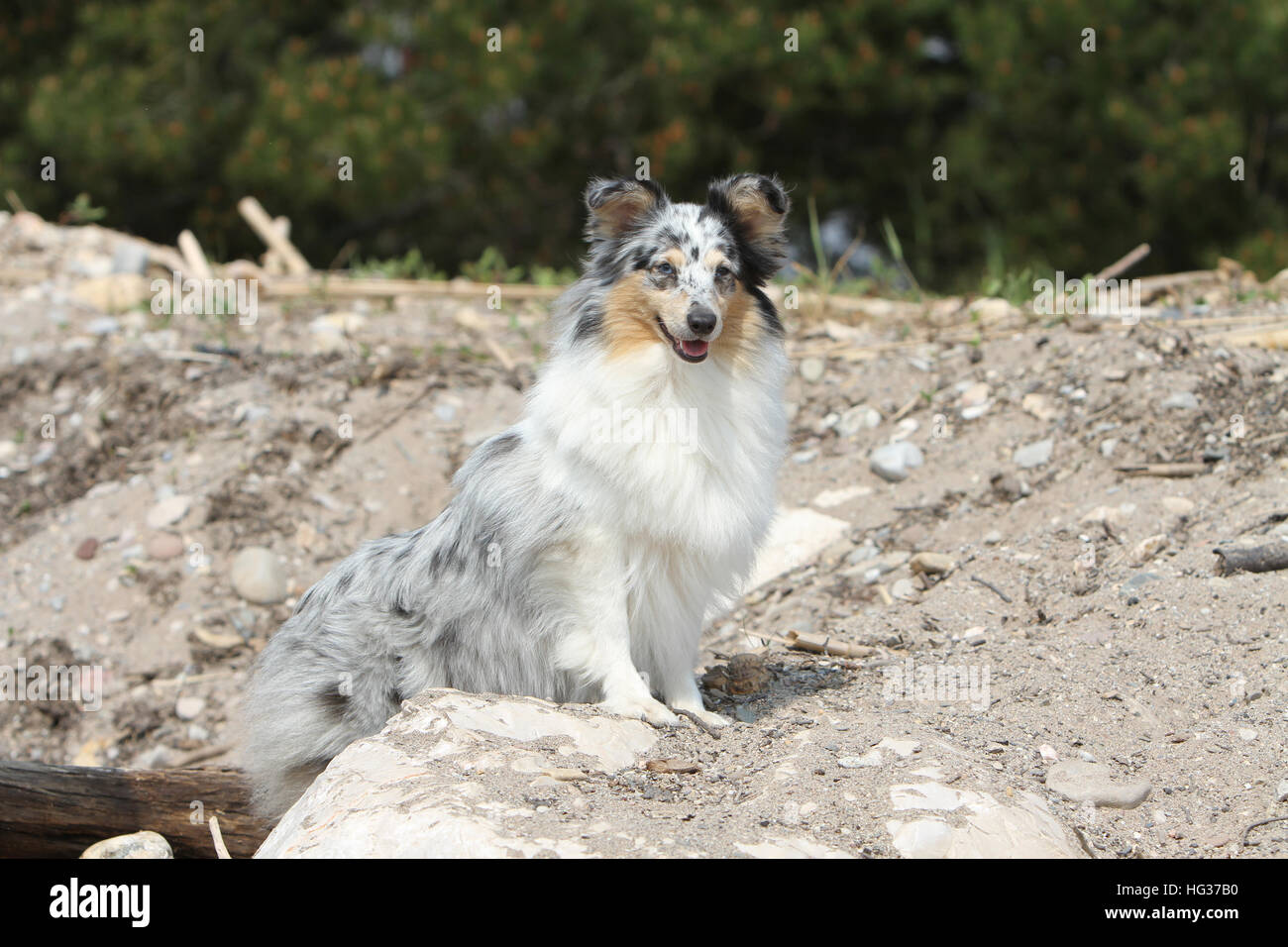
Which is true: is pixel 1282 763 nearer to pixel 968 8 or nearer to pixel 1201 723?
pixel 1201 723

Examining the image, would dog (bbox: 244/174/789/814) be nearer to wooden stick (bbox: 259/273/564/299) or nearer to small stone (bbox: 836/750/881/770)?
small stone (bbox: 836/750/881/770)

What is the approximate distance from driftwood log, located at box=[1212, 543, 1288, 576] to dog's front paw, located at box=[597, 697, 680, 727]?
A: 2308mm

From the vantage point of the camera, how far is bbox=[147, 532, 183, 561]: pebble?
22.2ft

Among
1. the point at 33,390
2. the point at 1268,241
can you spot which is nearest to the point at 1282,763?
the point at 33,390

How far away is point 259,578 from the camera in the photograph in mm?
6676

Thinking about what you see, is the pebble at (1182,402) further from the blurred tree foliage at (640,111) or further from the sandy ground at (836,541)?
the blurred tree foliage at (640,111)

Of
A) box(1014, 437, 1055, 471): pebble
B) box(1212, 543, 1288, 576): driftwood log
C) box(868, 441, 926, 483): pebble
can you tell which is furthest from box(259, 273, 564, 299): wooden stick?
box(1212, 543, 1288, 576): driftwood log

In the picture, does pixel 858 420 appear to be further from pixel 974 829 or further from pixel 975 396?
pixel 974 829

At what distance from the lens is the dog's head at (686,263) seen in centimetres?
414

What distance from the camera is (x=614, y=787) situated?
3.60 m

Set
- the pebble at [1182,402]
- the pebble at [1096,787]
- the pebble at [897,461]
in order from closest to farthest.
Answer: the pebble at [1096,787] < the pebble at [1182,402] < the pebble at [897,461]

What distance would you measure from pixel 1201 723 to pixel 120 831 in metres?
3.66

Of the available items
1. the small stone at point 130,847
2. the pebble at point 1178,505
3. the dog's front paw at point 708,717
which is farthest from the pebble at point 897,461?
the small stone at point 130,847

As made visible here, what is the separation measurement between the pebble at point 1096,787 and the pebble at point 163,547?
4.73 m
